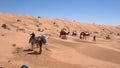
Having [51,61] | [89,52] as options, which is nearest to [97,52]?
[89,52]

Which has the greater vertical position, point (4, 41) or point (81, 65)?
point (4, 41)

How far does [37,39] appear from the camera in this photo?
18.8m

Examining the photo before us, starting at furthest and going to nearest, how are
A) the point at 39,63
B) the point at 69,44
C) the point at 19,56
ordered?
the point at 69,44
the point at 19,56
the point at 39,63

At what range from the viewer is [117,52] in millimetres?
21188

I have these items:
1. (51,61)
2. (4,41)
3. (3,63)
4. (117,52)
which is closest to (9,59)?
(3,63)

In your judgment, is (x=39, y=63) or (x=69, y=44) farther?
(x=69, y=44)

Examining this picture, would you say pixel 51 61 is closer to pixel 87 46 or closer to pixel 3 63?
pixel 3 63

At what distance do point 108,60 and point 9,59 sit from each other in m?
8.04

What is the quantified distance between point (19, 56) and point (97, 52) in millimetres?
7791

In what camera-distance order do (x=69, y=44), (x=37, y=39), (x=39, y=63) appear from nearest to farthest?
(x=39, y=63), (x=37, y=39), (x=69, y=44)

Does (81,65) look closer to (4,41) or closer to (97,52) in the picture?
(97,52)

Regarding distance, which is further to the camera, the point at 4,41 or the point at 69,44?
the point at 69,44

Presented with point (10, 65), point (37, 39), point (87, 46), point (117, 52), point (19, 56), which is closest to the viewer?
point (10, 65)

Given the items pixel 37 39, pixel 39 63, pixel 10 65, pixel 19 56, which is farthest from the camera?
pixel 37 39
